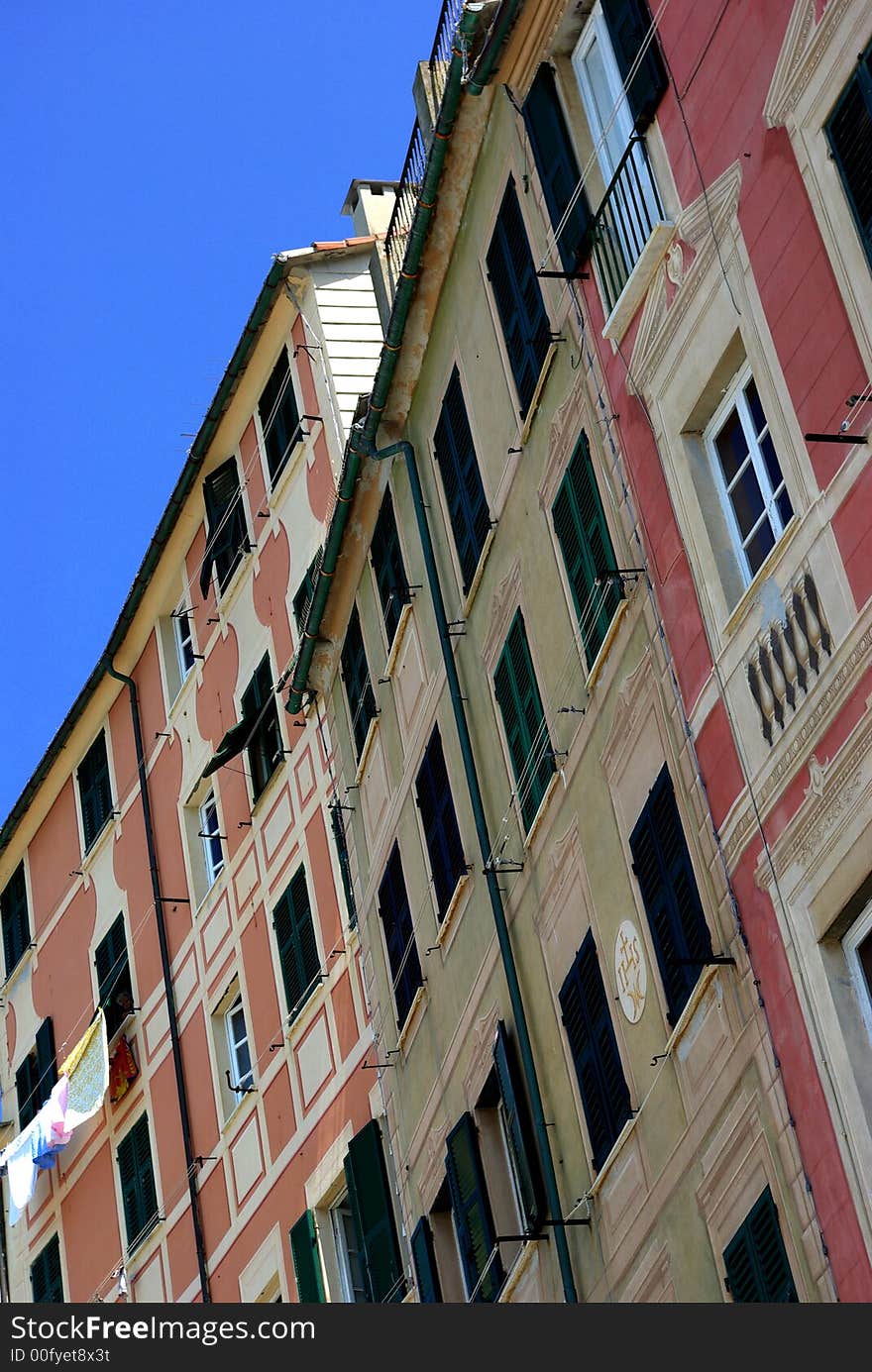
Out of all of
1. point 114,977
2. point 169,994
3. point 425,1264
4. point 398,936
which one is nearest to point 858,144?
point 398,936

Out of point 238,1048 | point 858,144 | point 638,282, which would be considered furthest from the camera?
point 238,1048

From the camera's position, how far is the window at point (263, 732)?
2891 centimetres

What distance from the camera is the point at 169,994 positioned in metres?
30.5

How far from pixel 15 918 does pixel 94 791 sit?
10.7ft

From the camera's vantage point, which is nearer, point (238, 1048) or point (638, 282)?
point (638, 282)

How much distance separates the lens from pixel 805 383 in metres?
14.9

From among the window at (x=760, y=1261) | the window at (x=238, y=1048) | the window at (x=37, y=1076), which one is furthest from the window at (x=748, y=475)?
the window at (x=37, y=1076)

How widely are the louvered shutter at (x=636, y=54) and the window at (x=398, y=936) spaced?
798 cm

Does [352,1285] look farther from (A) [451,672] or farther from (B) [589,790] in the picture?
(B) [589,790]

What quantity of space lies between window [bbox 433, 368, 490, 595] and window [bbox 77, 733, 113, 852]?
1293 centimetres

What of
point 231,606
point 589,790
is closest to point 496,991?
point 589,790

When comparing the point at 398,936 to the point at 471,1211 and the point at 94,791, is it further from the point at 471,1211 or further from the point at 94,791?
the point at 94,791

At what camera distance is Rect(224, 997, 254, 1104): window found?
28375 mm

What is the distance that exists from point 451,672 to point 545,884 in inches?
108
